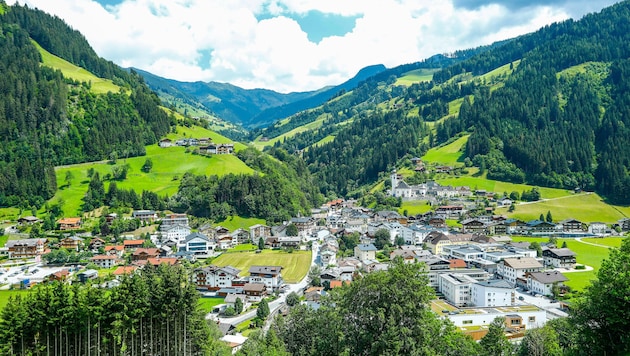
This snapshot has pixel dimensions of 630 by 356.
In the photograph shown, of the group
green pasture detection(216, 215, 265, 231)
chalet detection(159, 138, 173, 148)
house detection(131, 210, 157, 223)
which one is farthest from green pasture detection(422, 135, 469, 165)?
house detection(131, 210, 157, 223)

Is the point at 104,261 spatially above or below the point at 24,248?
below

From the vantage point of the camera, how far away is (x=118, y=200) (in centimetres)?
9644

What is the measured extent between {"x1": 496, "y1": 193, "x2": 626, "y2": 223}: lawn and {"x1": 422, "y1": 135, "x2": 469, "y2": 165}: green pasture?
113 feet

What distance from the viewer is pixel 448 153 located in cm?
14512

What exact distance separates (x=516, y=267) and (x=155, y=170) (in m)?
88.3

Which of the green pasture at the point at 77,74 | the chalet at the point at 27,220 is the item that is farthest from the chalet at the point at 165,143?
the chalet at the point at 27,220

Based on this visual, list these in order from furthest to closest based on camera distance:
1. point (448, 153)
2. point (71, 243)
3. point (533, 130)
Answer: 1. point (448, 153)
2. point (533, 130)
3. point (71, 243)

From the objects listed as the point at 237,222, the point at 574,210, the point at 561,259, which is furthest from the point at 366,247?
the point at 574,210

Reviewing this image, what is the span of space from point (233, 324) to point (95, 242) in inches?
1774

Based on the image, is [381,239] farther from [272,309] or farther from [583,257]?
[272,309]

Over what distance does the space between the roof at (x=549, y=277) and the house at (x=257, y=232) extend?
50798 millimetres

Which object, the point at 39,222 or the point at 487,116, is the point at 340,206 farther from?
the point at 39,222

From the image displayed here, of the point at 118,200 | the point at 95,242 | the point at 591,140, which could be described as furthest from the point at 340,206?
the point at 591,140

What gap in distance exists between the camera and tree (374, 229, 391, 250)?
86188 mm
